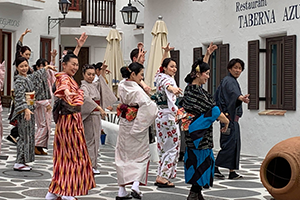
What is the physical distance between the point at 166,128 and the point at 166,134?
0.28 ft

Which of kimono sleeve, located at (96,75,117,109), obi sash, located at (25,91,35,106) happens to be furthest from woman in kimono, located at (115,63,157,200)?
obi sash, located at (25,91,35,106)

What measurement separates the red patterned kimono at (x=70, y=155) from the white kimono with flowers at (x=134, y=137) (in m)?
0.53

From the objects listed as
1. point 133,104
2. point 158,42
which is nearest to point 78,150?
point 133,104

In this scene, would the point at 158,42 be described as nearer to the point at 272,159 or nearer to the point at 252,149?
the point at 252,149

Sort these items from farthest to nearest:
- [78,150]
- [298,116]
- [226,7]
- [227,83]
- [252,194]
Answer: [226,7] → [298,116] → [227,83] → [252,194] → [78,150]

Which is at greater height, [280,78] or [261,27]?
[261,27]

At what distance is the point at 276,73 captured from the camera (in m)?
11.3

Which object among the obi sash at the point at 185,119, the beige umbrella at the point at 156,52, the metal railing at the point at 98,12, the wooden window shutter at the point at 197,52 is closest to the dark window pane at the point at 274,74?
the wooden window shutter at the point at 197,52

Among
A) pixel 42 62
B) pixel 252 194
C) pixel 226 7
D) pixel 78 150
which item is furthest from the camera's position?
pixel 226 7

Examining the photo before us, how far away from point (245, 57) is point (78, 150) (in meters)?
6.31

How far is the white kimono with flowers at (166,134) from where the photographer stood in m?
7.96

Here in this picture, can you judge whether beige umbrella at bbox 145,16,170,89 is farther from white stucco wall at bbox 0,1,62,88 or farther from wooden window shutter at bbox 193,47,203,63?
white stucco wall at bbox 0,1,62,88

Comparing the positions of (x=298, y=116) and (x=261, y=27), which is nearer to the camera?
(x=298, y=116)

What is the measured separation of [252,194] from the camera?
24.5ft
